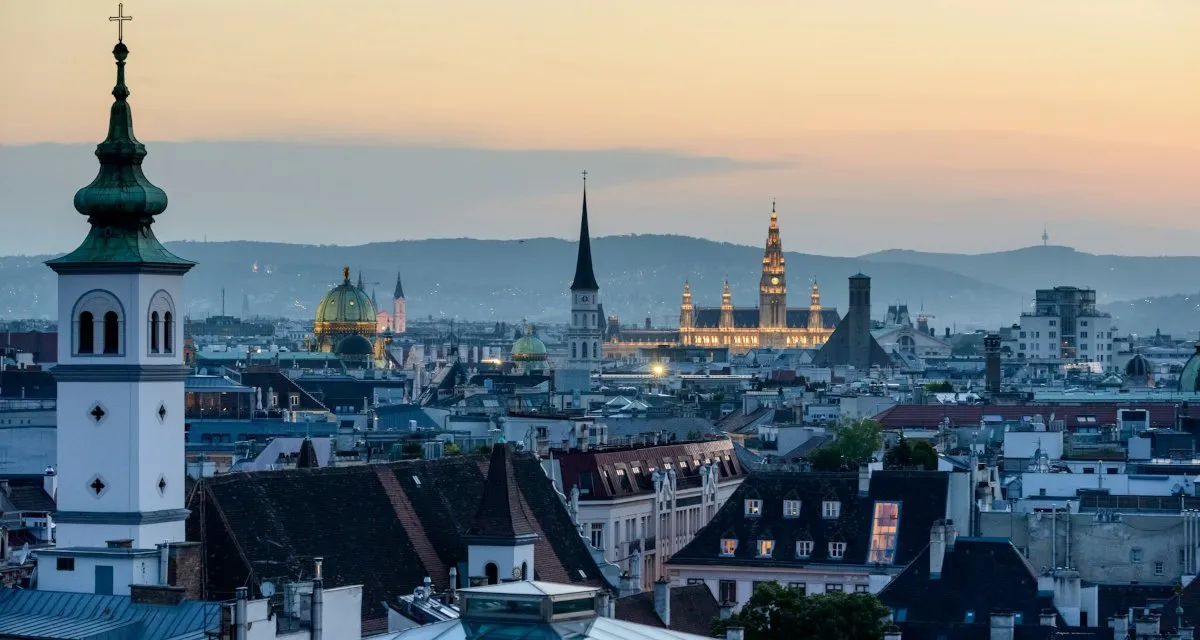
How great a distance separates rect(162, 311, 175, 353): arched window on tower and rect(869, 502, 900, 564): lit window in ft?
102

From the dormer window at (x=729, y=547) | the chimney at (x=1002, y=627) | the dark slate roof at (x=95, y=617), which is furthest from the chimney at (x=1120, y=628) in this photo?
the dormer window at (x=729, y=547)

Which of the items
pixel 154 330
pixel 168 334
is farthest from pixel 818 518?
pixel 154 330

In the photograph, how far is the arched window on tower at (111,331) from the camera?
59.7 m

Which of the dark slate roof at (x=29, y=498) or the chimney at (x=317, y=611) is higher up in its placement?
the chimney at (x=317, y=611)

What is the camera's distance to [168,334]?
198 ft

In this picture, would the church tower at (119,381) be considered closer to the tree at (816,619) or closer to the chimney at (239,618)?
the chimney at (239,618)

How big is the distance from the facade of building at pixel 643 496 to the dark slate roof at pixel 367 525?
460 inches

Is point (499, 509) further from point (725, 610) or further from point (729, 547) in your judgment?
point (729, 547)

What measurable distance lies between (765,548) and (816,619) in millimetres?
25412

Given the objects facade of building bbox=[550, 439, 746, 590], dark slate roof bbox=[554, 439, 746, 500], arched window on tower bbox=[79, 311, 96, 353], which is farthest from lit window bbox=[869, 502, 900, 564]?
arched window on tower bbox=[79, 311, 96, 353]

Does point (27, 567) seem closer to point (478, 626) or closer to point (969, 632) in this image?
point (969, 632)

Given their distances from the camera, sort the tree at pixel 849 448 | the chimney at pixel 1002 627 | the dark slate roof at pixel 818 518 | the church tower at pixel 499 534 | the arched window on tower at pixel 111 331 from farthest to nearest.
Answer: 1. the tree at pixel 849 448
2. the dark slate roof at pixel 818 518
3. the church tower at pixel 499 534
4. the chimney at pixel 1002 627
5. the arched window on tower at pixel 111 331

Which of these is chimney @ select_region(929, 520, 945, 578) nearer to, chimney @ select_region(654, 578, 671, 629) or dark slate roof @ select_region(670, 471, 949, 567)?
chimney @ select_region(654, 578, 671, 629)

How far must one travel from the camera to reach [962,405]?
601ft
